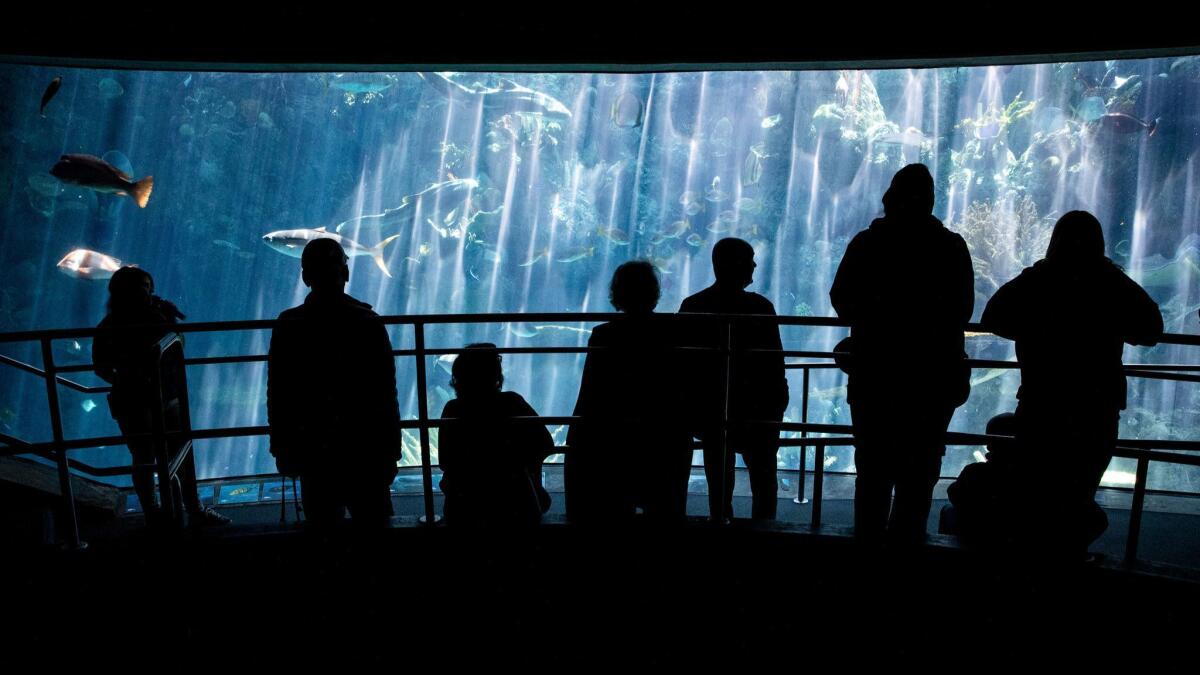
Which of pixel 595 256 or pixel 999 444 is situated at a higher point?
pixel 595 256

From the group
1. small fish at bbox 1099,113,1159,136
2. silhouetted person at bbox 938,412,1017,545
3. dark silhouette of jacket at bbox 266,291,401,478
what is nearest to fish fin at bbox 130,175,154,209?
dark silhouette of jacket at bbox 266,291,401,478

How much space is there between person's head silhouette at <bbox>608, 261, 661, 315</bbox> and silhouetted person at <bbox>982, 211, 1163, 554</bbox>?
1113mm

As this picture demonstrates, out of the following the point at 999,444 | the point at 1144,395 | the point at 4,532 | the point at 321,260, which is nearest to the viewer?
the point at 321,260

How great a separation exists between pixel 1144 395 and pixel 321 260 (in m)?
24.8

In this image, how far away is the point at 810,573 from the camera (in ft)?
8.49

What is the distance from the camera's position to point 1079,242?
234cm

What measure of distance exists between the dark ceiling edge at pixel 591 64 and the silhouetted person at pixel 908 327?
95.0 inches

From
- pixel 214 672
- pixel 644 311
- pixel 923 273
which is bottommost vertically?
pixel 214 672

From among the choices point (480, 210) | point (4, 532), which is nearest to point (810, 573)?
point (4, 532)

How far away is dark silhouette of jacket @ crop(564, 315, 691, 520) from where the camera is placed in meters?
2.64

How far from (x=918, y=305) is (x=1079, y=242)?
0.52m

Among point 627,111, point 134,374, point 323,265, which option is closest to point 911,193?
point 323,265

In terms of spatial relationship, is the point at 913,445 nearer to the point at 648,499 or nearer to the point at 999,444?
the point at 999,444

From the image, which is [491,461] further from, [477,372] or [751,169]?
[751,169]
